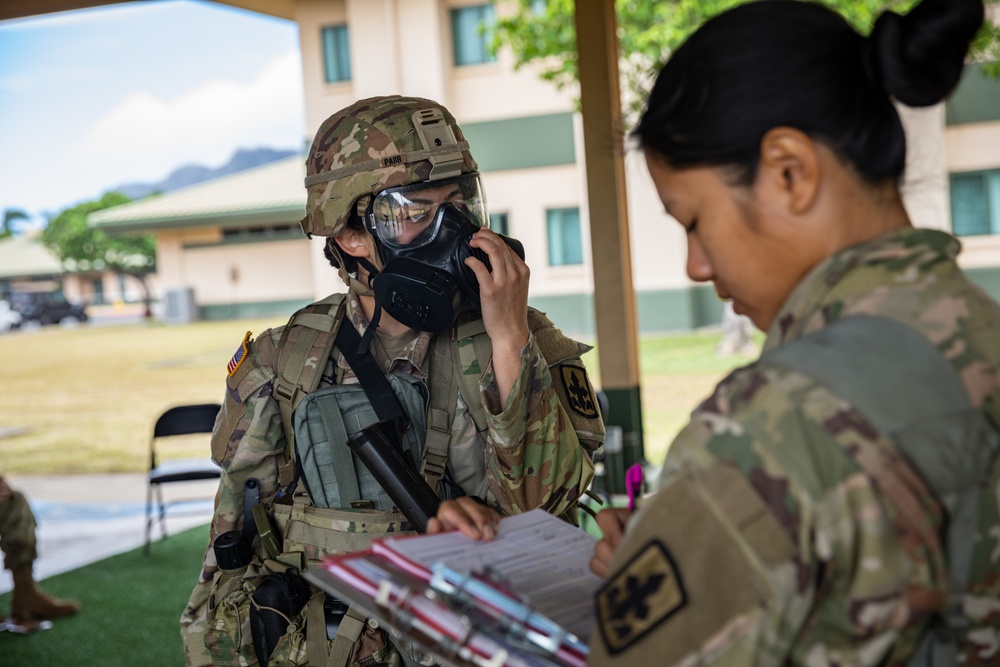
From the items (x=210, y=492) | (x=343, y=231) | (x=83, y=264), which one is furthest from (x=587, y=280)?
(x=83, y=264)

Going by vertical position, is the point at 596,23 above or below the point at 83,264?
above

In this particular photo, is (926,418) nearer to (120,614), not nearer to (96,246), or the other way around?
(120,614)

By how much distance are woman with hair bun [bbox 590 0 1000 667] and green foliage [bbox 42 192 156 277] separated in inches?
968

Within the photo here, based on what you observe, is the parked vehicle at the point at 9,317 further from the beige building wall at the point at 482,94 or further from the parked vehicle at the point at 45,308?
the beige building wall at the point at 482,94

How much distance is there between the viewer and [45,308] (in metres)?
24.8

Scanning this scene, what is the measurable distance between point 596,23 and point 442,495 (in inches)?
192

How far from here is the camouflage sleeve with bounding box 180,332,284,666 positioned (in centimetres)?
205

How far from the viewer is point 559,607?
43.6 inches

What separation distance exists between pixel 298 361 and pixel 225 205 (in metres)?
17.1

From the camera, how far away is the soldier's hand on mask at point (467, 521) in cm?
125

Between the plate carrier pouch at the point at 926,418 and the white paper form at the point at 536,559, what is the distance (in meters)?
0.35

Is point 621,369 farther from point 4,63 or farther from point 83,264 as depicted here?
point 83,264

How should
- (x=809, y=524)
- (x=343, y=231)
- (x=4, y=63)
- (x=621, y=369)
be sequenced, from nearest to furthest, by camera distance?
(x=809, y=524)
(x=343, y=231)
(x=621, y=369)
(x=4, y=63)

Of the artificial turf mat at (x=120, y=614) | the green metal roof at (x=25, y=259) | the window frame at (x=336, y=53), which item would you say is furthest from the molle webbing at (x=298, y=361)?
the green metal roof at (x=25, y=259)
